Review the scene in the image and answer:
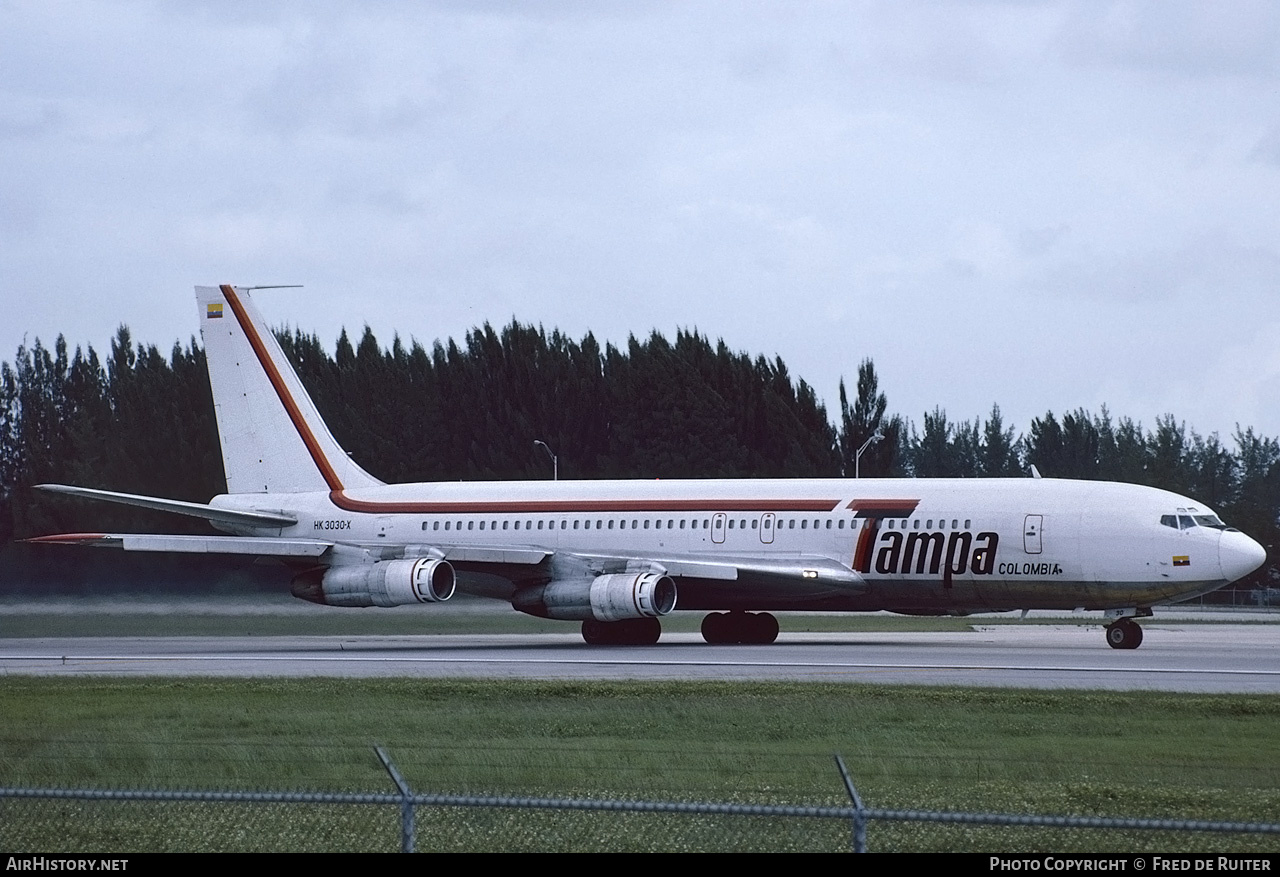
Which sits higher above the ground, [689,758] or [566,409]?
[566,409]

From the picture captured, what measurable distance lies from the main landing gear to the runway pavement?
0.76 m

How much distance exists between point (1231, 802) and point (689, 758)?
17.6 ft

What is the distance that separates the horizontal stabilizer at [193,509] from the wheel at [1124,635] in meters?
21.3

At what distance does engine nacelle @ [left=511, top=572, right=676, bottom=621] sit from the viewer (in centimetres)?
3928

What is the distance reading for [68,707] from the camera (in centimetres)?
2434

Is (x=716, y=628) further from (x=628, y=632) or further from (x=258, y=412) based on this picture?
(x=258, y=412)

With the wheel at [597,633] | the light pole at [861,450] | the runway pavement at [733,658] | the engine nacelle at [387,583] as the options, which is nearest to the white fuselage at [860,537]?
the engine nacelle at [387,583]

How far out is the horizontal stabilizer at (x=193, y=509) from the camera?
41031 mm

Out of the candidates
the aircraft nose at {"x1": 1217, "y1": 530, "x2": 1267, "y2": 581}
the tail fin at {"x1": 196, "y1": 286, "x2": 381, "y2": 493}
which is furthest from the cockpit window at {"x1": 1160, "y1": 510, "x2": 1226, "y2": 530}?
the tail fin at {"x1": 196, "y1": 286, "x2": 381, "y2": 493}

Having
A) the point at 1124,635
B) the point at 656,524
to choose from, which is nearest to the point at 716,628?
the point at 656,524

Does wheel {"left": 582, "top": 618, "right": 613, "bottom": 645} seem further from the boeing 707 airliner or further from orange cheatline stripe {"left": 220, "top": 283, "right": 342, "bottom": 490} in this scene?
orange cheatline stripe {"left": 220, "top": 283, "right": 342, "bottom": 490}

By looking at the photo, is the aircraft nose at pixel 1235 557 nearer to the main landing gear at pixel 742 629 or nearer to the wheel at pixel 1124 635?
the wheel at pixel 1124 635
